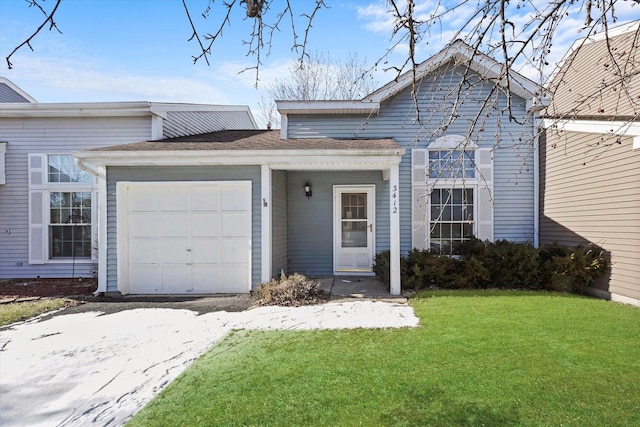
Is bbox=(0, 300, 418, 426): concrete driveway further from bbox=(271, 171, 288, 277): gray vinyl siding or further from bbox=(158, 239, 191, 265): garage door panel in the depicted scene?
bbox=(271, 171, 288, 277): gray vinyl siding

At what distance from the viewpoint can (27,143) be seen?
32.6 ft

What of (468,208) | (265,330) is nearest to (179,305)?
(265,330)

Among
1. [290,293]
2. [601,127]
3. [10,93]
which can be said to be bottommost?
[290,293]

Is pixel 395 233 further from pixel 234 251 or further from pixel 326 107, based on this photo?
pixel 326 107

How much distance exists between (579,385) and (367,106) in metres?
7.33

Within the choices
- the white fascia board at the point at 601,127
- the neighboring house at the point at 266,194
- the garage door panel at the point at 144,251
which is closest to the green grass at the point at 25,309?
the neighboring house at the point at 266,194

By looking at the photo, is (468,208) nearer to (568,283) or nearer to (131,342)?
(568,283)

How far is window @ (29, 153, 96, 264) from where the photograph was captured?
9938 millimetres

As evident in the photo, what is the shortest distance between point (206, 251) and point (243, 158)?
2.11 metres

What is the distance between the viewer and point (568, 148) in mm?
8477

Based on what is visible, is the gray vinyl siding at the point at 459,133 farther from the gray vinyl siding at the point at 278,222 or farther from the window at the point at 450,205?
the gray vinyl siding at the point at 278,222

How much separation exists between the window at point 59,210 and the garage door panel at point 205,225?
3751mm

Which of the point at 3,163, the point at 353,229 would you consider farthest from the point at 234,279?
the point at 3,163

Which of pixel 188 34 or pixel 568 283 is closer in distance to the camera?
pixel 188 34
